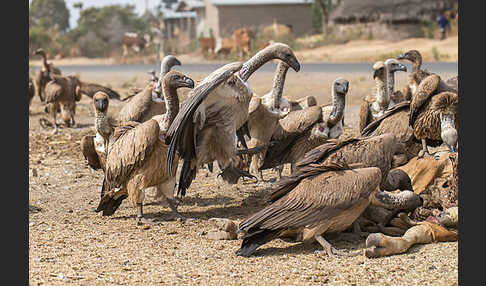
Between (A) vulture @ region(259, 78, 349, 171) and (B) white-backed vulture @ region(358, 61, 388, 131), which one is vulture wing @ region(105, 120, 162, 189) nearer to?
(A) vulture @ region(259, 78, 349, 171)

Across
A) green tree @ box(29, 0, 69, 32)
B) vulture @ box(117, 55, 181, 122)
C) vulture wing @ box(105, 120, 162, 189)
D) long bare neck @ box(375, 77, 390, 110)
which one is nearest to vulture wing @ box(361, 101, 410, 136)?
long bare neck @ box(375, 77, 390, 110)

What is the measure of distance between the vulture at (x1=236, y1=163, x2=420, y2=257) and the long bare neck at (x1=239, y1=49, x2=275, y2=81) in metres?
2.27

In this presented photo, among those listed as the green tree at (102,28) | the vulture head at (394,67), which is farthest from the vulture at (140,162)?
the green tree at (102,28)

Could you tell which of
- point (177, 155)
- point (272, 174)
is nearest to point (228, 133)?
point (177, 155)

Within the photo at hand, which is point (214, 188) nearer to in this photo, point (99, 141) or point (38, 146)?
point (99, 141)

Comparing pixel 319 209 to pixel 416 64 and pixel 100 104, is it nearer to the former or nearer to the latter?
pixel 100 104

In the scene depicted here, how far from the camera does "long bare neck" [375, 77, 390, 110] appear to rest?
969cm

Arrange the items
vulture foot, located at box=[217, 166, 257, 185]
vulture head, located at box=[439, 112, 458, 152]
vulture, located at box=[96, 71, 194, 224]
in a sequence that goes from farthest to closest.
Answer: vulture head, located at box=[439, 112, 458, 152] → vulture foot, located at box=[217, 166, 257, 185] → vulture, located at box=[96, 71, 194, 224]

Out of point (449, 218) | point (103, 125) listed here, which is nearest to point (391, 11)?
point (103, 125)

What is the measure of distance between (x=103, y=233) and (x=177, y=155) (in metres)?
1.09

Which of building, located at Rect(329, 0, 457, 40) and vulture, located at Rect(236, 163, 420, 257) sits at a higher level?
building, located at Rect(329, 0, 457, 40)

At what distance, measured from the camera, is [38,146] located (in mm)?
12766

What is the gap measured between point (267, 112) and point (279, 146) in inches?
24.3

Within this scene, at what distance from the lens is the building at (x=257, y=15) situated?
163 feet
